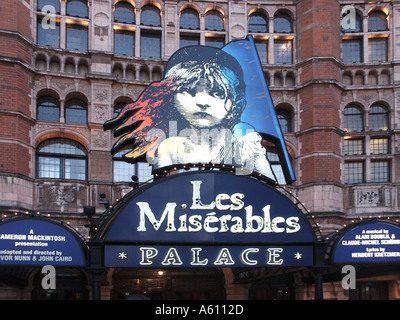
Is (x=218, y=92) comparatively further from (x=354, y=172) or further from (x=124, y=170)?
(x=354, y=172)

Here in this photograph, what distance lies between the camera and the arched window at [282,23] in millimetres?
31609

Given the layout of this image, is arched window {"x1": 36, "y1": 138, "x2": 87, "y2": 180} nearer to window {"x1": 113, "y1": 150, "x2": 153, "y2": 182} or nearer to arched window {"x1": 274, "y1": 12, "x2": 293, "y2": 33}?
window {"x1": 113, "y1": 150, "x2": 153, "y2": 182}

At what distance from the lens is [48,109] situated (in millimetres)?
28766

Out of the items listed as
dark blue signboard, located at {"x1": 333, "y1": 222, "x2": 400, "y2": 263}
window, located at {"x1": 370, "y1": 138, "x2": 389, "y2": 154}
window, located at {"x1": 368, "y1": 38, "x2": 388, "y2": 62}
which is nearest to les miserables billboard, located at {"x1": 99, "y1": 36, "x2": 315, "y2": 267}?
dark blue signboard, located at {"x1": 333, "y1": 222, "x2": 400, "y2": 263}

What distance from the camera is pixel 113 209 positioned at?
788 inches

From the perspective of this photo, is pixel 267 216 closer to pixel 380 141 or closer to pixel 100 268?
pixel 100 268

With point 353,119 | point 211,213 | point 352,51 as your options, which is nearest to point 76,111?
point 211,213

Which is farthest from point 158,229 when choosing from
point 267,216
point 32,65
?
point 32,65

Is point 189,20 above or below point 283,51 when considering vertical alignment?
above

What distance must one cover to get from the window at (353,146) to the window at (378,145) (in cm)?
52

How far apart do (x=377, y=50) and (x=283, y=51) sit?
505 cm

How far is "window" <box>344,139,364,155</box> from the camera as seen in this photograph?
3047cm

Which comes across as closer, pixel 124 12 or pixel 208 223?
pixel 208 223

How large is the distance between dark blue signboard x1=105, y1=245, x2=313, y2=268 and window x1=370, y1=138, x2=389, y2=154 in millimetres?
11743
